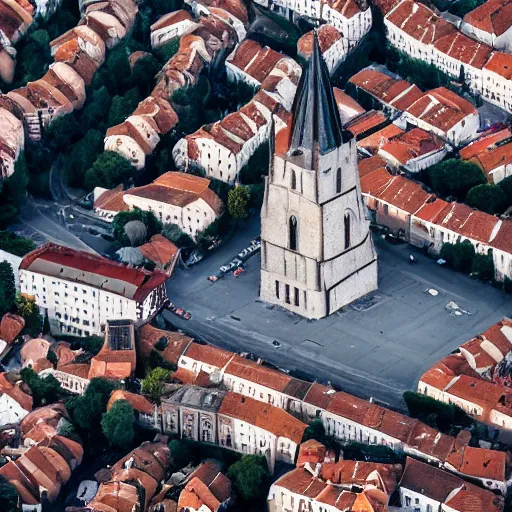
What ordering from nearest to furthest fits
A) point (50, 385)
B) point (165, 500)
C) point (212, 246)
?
point (165, 500) → point (50, 385) → point (212, 246)

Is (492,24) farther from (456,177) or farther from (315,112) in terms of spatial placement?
(315,112)

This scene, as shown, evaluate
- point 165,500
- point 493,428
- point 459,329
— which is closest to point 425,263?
point 459,329

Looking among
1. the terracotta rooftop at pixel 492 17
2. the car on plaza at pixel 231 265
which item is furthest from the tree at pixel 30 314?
A: the terracotta rooftop at pixel 492 17

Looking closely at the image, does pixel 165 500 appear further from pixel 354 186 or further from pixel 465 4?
pixel 465 4

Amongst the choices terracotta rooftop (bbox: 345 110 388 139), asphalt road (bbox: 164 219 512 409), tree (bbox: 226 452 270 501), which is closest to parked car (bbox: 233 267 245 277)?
asphalt road (bbox: 164 219 512 409)

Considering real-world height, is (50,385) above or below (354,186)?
below

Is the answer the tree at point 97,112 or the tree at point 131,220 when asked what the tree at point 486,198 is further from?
the tree at point 97,112

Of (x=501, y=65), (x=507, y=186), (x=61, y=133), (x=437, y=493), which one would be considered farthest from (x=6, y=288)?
(x=501, y=65)
